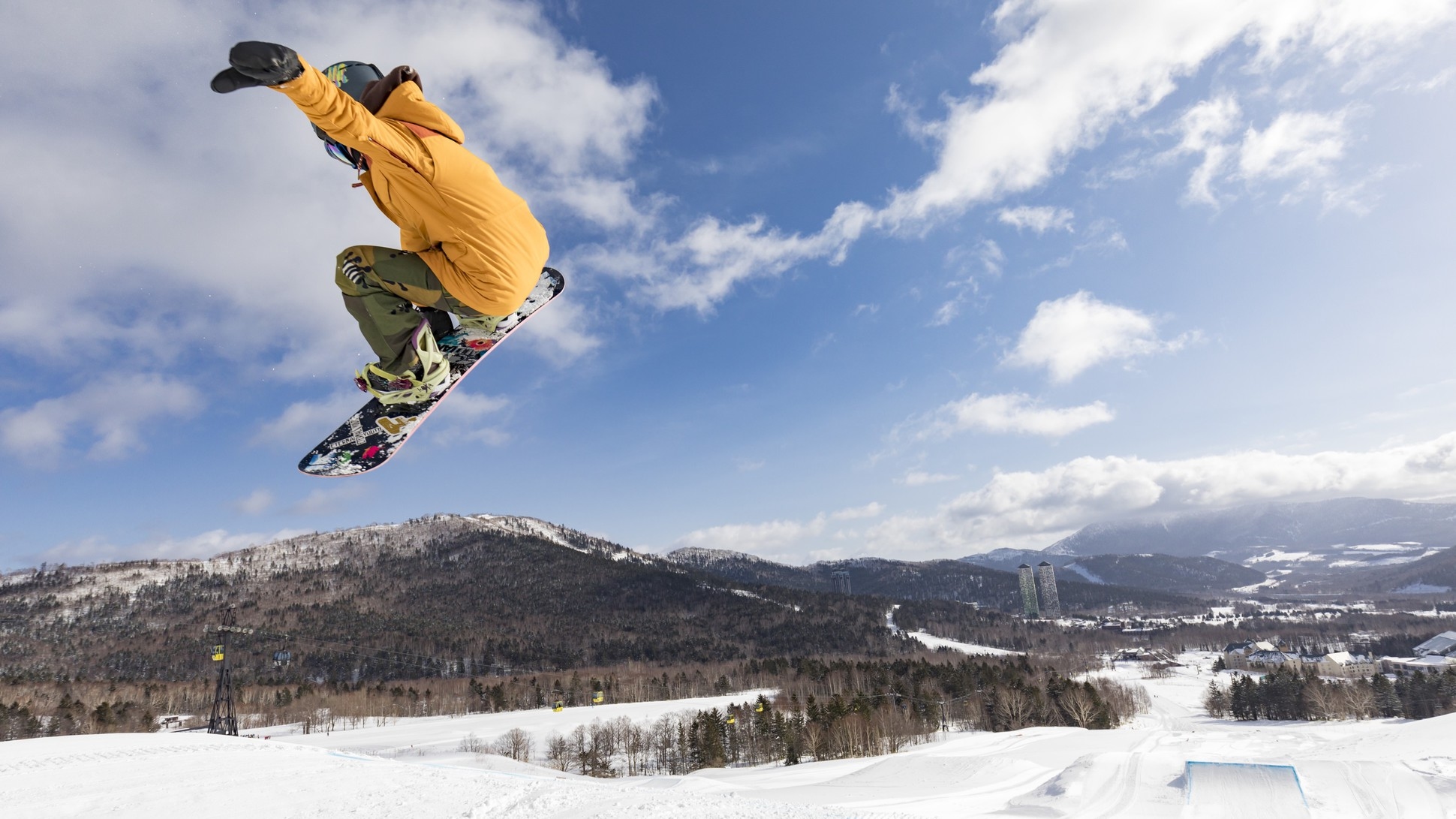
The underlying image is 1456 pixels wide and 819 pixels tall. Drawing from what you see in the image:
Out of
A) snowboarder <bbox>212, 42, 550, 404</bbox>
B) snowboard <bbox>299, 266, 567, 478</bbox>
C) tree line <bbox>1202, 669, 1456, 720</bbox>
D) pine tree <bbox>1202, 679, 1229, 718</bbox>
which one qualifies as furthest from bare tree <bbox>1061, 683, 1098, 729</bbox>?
snowboarder <bbox>212, 42, 550, 404</bbox>

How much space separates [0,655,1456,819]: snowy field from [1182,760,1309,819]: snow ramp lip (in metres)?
0.06

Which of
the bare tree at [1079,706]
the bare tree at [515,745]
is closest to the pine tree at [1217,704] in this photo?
the bare tree at [1079,706]

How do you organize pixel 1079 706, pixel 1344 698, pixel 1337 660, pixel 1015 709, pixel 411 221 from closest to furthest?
pixel 411 221
pixel 1079 706
pixel 1344 698
pixel 1015 709
pixel 1337 660

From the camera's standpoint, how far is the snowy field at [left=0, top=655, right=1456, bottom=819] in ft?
31.6

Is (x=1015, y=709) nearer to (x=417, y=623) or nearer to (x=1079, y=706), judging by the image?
(x=1079, y=706)

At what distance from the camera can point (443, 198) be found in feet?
11.0

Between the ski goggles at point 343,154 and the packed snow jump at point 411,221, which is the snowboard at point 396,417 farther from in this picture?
the ski goggles at point 343,154

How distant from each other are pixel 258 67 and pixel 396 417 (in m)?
3.93

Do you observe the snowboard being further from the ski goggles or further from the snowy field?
the snowy field

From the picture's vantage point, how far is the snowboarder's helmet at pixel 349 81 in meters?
3.32

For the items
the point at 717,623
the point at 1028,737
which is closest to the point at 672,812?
the point at 1028,737

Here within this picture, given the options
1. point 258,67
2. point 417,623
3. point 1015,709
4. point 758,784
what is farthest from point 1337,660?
point 417,623

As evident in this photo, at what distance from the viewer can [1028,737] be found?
54562mm

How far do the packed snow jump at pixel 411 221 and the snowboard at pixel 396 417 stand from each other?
15 centimetres
